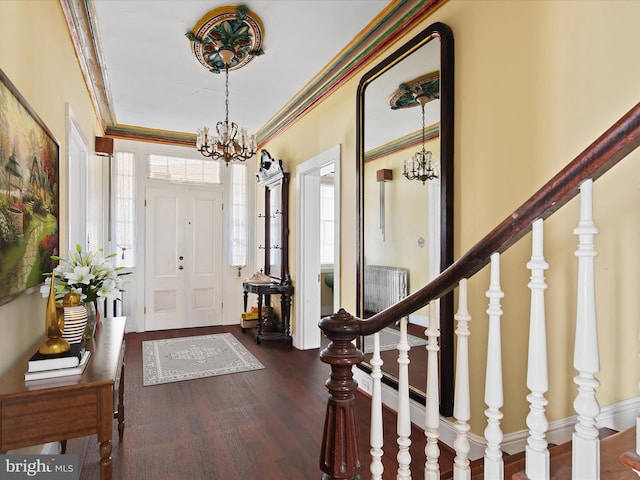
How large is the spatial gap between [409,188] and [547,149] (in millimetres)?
1038

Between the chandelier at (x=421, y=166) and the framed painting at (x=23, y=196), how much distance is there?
7.28ft

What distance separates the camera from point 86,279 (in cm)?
197

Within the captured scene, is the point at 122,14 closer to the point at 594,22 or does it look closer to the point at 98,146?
the point at 98,146

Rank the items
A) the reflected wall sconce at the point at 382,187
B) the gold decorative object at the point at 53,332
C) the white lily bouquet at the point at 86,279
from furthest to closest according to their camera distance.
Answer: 1. the reflected wall sconce at the point at 382,187
2. the white lily bouquet at the point at 86,279
3. the gold decorative object at the point at 53,332

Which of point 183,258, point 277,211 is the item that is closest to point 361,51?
point 277,211

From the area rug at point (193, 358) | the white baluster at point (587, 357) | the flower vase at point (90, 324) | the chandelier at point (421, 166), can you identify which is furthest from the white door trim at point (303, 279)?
the white baluster at point (587, 357)

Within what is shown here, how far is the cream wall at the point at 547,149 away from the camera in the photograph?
5.30ft

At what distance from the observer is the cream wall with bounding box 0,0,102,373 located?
1.64 m

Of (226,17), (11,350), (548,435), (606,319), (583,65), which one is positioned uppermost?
(226,17)

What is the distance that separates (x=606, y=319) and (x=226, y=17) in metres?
2.97

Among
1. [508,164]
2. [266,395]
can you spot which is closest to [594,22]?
[508,164]

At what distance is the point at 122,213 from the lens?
17.7 feet

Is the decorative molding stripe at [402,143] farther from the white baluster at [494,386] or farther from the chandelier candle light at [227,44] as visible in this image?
the white baluster at [494,386]

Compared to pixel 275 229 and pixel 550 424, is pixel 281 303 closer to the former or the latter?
pixel 275 229
